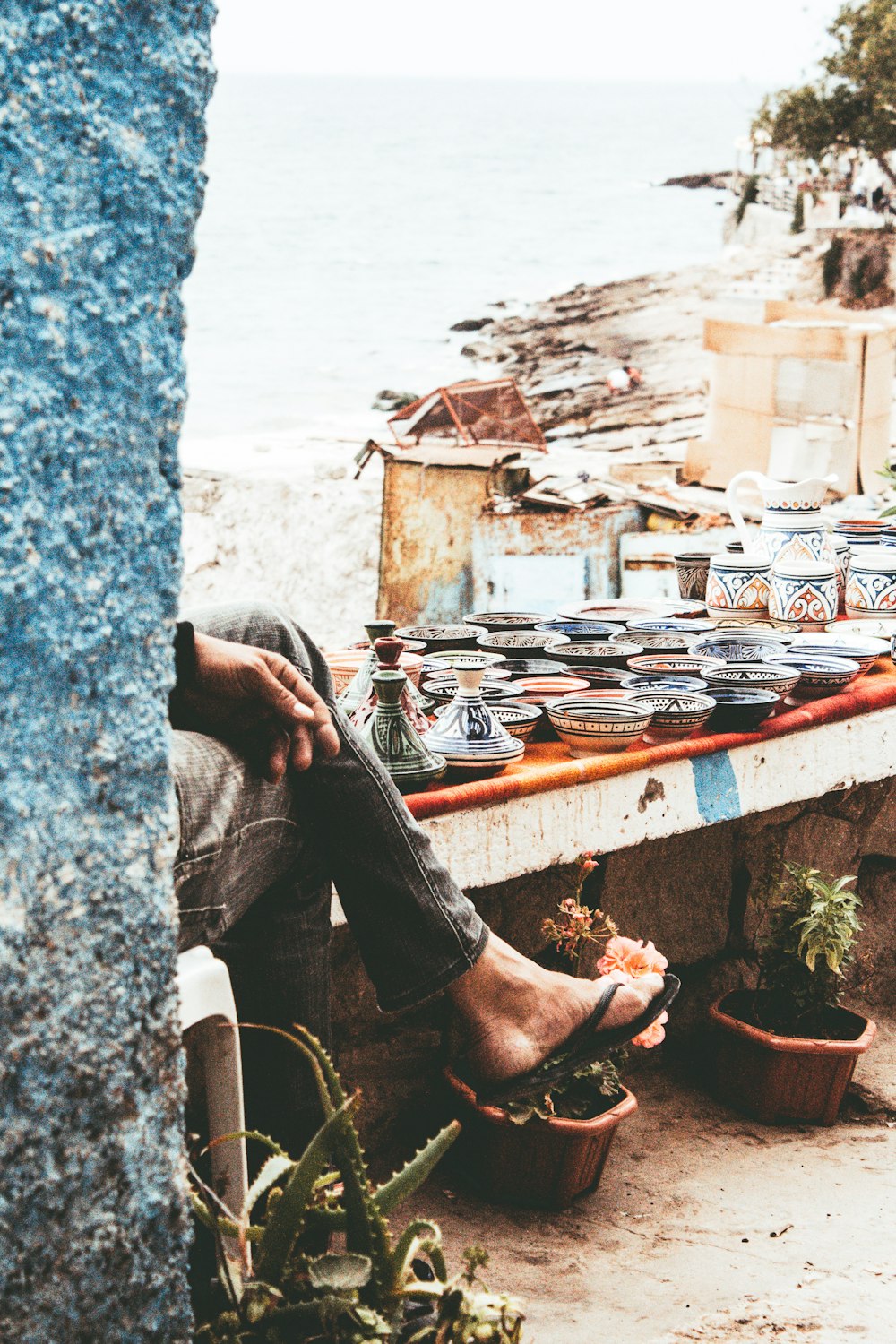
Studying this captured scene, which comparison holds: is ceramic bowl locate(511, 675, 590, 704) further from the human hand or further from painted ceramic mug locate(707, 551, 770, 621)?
the human hand

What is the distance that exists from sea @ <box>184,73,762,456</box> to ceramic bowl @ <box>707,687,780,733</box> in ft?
4.48

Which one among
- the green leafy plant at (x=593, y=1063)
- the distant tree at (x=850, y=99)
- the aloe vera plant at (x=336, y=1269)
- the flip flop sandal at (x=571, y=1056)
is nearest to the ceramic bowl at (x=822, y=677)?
the green leafy plant at (x=593, y=1063)

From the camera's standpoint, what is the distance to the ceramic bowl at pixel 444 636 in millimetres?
3328

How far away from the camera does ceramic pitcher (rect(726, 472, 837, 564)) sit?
12.4 ft

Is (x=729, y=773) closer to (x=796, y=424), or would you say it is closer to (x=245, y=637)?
(x=245, y=637)

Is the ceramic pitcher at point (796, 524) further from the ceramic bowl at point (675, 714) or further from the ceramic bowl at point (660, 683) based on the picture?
the ceramic bowl at point (675, 714)

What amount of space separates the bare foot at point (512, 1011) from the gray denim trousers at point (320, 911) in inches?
3.3

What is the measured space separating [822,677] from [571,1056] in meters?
1.29

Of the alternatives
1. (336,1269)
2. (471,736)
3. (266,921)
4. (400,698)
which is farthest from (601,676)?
(336,1269)

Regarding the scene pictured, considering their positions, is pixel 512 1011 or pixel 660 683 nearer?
pixel 512 1011

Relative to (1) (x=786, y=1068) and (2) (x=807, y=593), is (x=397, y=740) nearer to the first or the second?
(1) (x=786, y=1068)

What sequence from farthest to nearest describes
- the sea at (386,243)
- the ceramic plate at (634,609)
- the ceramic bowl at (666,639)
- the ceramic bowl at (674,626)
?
the sea at (386,243), the ceramic plate at (634,609), the ceramic bowl at (674,626), the ceramic bowl at (666,639)

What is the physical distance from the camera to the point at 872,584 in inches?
150

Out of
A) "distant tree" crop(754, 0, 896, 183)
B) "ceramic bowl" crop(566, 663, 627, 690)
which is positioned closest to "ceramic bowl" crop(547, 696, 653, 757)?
"ceramic bowl" crop(566, 663, 627, 690)
